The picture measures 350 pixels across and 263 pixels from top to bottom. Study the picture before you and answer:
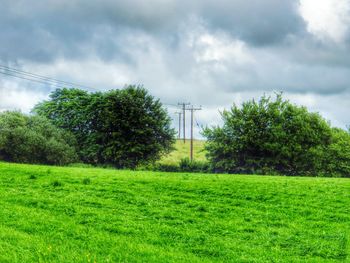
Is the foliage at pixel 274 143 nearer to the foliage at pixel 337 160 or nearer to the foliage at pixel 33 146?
the foliage at pixel 337 160

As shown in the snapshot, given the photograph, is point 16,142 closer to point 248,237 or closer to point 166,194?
point 166,194

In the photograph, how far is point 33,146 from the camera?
45.6 metres

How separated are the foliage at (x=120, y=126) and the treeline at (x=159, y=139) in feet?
0.44

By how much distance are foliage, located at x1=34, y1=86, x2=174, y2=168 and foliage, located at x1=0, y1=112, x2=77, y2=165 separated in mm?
3461

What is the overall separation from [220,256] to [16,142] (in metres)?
43.7

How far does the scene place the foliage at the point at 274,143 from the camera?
4669 cm

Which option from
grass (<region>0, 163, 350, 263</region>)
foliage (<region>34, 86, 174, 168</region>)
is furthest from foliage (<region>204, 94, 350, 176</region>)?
grass (<region>0, 163, 350, 263</region>)

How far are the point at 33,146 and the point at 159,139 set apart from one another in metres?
16.7

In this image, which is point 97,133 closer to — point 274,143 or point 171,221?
point 274,143

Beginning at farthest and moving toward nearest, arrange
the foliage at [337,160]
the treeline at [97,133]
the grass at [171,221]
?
the foliage at [337,160], the treeline at [97,133], the grass at [171,221]

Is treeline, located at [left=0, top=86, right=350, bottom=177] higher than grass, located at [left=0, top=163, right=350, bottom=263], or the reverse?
treeline, located at [left=0, top=86, right=350, bottom=177]

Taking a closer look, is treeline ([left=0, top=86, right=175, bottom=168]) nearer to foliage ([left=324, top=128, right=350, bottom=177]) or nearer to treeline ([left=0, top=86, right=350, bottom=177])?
treeline ([left=0, top=86, right=350, bottom=177])

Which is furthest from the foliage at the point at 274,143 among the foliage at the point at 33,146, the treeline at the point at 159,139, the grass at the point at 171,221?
the grass at the point at 171,221

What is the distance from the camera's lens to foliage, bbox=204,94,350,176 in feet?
153
